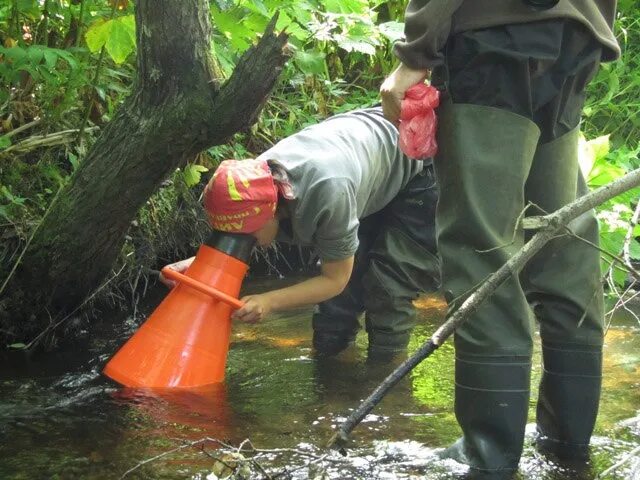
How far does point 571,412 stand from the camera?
1.95 meters

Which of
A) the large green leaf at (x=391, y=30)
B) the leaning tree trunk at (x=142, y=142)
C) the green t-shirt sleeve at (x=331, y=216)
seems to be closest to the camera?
the leaning tree trunk at (x=142, y=142)

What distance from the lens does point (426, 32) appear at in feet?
5.53

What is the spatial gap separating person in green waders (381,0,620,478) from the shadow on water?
197 mm

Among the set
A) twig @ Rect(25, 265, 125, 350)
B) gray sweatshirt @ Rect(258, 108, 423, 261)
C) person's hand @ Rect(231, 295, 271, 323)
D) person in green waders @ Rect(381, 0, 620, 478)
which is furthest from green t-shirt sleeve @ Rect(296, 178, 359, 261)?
twig @ Rect(25, 265, 125, 350)

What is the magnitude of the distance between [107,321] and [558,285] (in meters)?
1.93

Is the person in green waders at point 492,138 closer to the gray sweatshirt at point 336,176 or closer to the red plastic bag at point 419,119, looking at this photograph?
the red plastic bag at point 419,119

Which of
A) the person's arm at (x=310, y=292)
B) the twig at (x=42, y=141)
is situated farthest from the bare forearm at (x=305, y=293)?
the twig at (x=42, y=141)

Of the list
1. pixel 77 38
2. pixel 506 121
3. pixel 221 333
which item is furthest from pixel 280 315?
pixel 506 121

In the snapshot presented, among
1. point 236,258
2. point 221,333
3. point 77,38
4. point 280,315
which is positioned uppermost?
point 77,38

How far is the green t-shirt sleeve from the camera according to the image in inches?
94.7

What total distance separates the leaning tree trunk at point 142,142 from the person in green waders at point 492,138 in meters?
0.56

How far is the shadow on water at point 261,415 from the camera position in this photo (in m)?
1.88

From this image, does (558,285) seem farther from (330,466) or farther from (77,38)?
(77,38)

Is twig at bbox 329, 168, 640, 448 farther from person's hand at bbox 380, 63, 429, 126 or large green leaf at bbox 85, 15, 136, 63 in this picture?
large green leaf at bbox 85, 15, 136, 63
